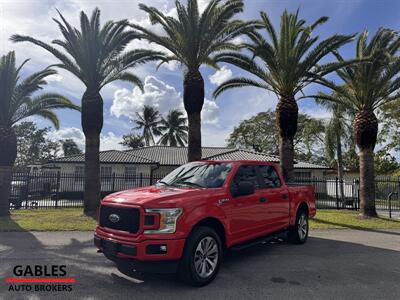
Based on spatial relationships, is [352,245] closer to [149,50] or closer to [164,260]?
[164,260]

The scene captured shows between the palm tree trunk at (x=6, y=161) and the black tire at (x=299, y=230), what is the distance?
12.0 m

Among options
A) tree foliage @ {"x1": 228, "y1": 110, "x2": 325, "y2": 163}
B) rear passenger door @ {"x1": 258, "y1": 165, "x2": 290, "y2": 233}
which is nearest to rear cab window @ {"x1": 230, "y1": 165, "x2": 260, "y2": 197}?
rear passenger door @ {"x1": 258, "y1": 165, "x2": 290, "y2": 233}

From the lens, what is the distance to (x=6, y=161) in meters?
13.4

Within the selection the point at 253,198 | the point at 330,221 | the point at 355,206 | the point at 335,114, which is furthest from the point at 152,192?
the point at 335,114

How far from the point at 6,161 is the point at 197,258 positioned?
40.5ft

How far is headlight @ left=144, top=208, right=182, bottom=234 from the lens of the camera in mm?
4449

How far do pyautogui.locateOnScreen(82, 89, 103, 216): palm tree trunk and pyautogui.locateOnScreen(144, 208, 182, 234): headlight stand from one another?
936 cm

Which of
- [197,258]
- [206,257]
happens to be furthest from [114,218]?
[206,257]

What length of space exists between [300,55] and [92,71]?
950 centimetres

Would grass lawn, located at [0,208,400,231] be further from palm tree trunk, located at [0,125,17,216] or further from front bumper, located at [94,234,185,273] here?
front bumper, located at [94,234,185,273]

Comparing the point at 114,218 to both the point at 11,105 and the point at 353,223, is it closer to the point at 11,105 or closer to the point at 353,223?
the point at 353,223

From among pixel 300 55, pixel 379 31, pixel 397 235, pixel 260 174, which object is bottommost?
pixel 397 235

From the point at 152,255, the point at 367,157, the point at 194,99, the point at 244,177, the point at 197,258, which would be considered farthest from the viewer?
the point at 367,157

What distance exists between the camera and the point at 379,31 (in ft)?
A: 47.0
